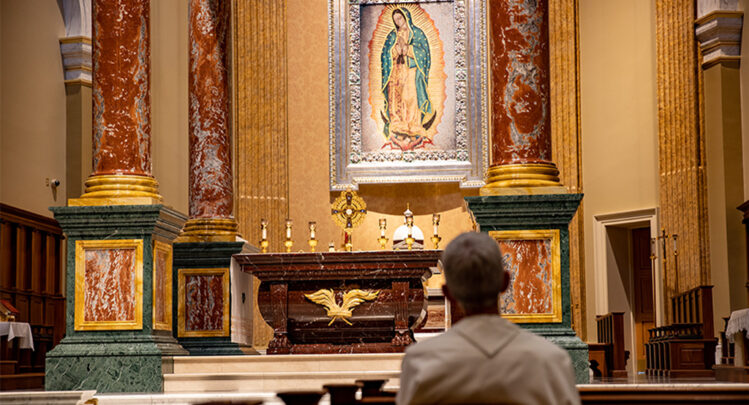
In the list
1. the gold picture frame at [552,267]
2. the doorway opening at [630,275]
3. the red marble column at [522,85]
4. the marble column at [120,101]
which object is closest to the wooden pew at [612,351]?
the doorway opening at [630,275]

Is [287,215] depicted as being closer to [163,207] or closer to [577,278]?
[577,278]

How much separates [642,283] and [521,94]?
28.0 feet

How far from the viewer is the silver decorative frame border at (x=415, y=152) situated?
50.7 feet

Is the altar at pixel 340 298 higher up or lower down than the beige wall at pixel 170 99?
lower down

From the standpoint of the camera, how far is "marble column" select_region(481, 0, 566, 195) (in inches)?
319

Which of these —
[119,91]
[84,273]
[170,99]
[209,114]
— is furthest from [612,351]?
[170,99]

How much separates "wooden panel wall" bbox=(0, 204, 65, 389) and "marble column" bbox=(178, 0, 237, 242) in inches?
117

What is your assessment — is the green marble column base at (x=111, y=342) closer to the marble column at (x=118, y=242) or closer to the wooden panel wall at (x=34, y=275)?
the marble column at (x=118, y=242)

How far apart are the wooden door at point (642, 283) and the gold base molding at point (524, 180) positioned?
804 cm

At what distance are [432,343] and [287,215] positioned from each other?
13045 millimetres

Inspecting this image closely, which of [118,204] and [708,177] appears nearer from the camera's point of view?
[118,204]

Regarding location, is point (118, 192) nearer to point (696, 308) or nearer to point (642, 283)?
point (696, 308)

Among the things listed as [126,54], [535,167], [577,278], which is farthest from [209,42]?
[577,278]

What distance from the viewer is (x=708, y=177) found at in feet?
46.6
